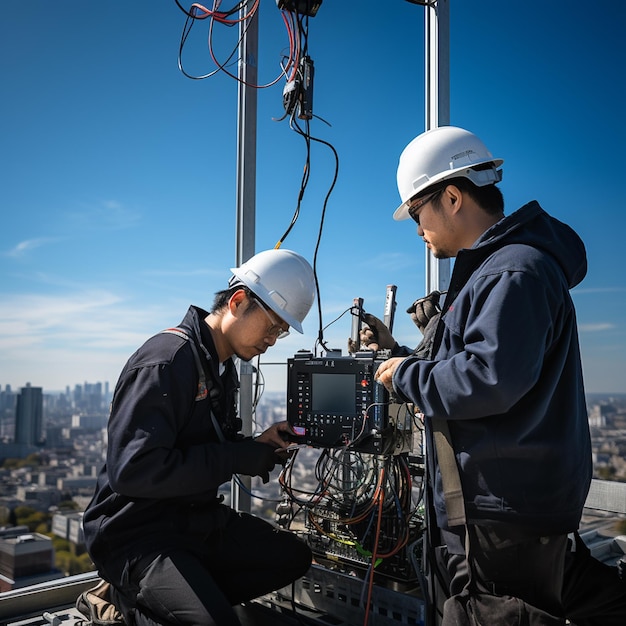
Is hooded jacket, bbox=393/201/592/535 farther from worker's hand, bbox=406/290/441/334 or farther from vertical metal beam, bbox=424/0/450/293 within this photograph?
vertical metal beam, bbox=424/0/450/293

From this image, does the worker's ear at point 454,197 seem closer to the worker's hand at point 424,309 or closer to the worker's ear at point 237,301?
the worker's hand at point 424,309

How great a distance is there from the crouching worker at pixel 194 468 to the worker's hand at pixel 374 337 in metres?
0.27

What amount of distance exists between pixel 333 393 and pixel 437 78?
1.53 meters

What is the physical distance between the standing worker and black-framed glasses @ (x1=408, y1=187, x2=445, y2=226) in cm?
26

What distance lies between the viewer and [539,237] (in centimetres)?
139

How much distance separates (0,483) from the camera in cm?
504

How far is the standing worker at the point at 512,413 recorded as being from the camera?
1255mm

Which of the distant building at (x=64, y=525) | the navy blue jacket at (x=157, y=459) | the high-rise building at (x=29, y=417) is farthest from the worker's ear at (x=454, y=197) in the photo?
the high-rise building at (x=29, y=417)

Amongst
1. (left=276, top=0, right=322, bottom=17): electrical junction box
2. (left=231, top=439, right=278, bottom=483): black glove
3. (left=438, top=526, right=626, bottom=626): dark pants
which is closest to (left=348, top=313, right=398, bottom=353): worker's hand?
(left=231, top=439, right=278, bottom=483): black glove

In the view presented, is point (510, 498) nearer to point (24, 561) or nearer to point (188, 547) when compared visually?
point (188, 547)

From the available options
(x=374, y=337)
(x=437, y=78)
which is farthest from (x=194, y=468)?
(x=437, y=78)

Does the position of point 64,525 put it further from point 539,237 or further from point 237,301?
point 539,237

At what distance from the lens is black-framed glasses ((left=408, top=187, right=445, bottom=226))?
1640 mm

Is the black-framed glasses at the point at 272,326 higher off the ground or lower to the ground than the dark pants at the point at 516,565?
higher
